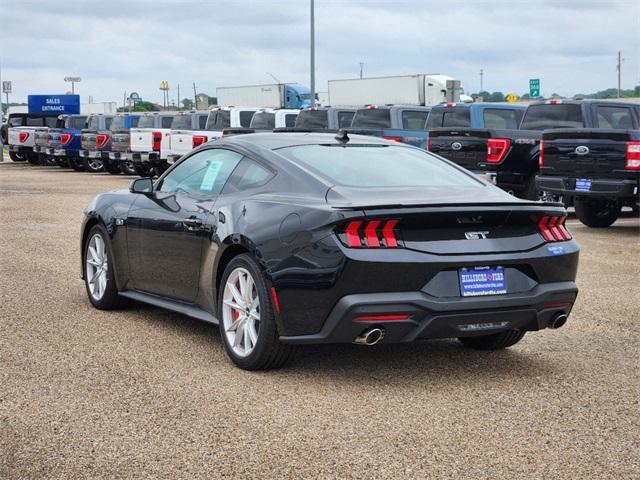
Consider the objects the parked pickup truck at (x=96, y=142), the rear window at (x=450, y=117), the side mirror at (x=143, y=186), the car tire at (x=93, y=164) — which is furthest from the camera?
the car tire at (x=93, y=164)

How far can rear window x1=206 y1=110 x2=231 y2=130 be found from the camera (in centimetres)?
2819

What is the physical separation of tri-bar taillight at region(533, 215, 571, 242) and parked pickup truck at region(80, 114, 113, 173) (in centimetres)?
2851

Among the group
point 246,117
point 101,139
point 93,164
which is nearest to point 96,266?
point 246,117

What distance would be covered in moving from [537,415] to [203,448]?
172 cm

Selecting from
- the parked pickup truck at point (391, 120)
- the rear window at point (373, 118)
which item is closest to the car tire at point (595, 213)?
the parked pickup truck at point (391, 120)

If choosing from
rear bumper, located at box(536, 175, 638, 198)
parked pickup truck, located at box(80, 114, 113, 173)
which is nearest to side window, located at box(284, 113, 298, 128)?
parked pickup truck, located at box(80, 114, 113, 173)

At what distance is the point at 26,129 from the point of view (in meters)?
40.8

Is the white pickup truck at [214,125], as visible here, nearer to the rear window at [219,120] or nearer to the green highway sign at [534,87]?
the rear window at [219,120]

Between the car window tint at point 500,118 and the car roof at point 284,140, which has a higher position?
the car window tint at point 500,118

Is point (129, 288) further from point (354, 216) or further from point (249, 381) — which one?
point (354, 216)

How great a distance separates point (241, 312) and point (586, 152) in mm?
9694

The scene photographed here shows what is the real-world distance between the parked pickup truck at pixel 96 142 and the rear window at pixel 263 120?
25.5 ft

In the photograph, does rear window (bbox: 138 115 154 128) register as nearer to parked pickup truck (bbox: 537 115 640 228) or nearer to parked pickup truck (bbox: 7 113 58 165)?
parked pickup truck (bbox: 7 113 58 165)

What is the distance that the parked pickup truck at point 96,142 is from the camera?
34125 mm
